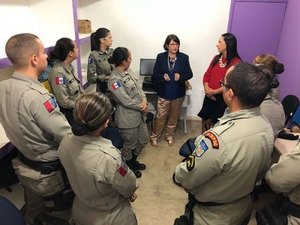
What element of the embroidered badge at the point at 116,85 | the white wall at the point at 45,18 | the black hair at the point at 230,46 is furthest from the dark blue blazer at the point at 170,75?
the white wall at the point at 45,18

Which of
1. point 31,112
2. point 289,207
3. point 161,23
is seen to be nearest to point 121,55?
point 31,112

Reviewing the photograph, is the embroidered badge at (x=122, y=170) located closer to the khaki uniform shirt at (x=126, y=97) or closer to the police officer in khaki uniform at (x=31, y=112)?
the police officer in khaki uniform at (x=31, y=112)

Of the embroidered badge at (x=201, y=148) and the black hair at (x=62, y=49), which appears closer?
the embroidered badge at (x=201, y=148)

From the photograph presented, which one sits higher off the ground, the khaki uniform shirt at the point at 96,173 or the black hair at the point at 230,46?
the black hair at the point at 230,46

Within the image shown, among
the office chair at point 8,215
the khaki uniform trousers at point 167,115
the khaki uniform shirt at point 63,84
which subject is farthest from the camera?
the khaki uniform trousers at point 167,115

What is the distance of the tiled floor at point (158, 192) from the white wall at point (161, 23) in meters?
1.48

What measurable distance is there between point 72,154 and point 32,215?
1062 mm

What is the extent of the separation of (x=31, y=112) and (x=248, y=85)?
1.22m

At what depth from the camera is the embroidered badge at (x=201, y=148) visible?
1.21 m

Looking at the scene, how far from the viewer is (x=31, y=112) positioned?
1470 mm

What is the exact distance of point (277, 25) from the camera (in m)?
3.40

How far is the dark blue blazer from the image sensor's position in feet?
10.3

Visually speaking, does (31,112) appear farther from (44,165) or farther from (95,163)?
(95,163)

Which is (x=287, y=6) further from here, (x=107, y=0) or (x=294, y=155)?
(x=294, y=155)
